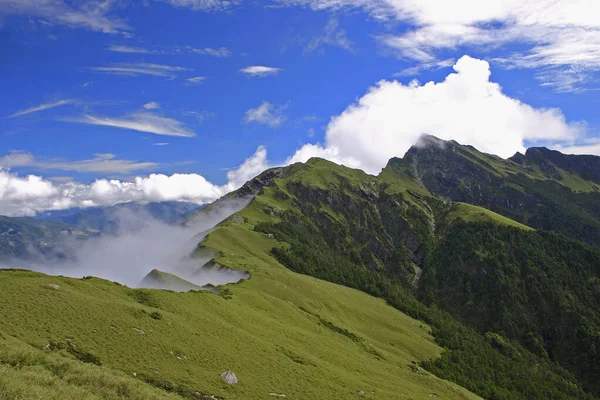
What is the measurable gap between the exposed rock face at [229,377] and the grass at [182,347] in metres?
0.84

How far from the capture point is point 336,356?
91.6m

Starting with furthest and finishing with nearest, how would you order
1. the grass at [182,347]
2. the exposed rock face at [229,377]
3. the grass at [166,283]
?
the grass at [166,283]
the exposed rock face at [229,377]
the grass at [182,347]

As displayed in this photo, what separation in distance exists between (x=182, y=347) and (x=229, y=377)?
32.4 ft

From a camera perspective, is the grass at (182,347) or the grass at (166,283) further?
the grass at (166,283)

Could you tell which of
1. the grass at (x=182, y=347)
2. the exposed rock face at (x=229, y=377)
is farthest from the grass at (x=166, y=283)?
the exposed rock face at (x=229, y=377)

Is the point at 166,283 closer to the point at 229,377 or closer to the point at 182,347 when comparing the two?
the point at 182,347

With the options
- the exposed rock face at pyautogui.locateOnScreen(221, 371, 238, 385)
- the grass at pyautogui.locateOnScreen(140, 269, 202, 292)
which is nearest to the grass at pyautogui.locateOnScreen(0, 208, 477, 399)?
the exposed rock face at pyautogui.locateOnScreen(221, 371, 238, 385)

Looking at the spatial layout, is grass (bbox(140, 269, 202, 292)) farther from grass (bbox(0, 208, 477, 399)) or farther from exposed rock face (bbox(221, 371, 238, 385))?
exposed rock face (bbox(221, 371, 238, 385))

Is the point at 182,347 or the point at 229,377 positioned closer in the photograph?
the point at 229,377

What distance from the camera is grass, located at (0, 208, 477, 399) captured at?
43562mm

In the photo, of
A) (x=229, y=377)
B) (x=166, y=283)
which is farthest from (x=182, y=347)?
(x=166, y=283)

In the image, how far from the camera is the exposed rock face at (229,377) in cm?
5643

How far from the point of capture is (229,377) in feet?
187

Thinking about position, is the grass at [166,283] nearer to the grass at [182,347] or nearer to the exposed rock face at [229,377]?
the grass at [182,347]
